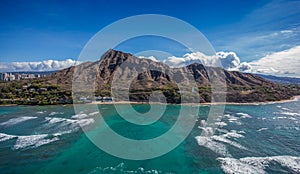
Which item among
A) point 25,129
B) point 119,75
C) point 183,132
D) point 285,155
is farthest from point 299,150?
point 119,75

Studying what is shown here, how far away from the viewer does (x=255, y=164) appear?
1458cm

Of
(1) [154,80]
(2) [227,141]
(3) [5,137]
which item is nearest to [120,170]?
(2) [227,141]

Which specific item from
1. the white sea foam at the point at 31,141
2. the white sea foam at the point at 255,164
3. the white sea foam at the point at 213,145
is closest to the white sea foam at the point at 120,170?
the white sea foam at the point at 255,164

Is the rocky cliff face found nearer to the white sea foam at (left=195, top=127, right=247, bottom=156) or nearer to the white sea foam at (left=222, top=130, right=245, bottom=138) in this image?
the white sea foam at (left=222, top=130, right=245, bottom=138)

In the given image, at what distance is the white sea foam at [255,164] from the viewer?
45.0 ft

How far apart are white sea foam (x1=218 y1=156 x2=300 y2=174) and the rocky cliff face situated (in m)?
38.1

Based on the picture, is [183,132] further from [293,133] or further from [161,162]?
[293,133]

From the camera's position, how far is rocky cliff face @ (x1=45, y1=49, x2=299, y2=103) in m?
59.3

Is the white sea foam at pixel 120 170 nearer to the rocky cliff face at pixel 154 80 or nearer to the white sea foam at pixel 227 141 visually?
the white sea foam at pixel 227 141

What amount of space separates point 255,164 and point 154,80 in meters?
71.6

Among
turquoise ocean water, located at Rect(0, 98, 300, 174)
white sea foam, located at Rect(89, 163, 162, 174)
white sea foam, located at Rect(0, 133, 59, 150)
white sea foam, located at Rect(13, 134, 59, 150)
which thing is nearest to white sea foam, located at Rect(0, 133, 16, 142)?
white sea foam, located at Rect(0, 133, 59, 150)

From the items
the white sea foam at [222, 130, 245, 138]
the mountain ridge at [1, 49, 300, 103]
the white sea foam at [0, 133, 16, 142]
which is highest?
the mountain ridge at [1, 49, 300, 103]

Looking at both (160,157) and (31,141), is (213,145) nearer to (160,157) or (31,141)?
(160,157)

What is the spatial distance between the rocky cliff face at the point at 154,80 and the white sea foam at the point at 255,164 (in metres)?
38.1
